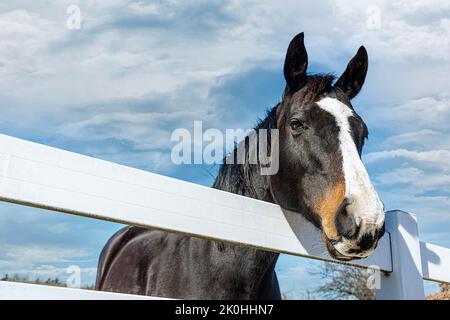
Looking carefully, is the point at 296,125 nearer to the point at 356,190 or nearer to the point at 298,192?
the point at 298,192

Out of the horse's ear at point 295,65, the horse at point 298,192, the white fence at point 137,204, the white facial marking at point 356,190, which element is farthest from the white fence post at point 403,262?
the horse's ear at point 295,65

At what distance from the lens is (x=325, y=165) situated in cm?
262

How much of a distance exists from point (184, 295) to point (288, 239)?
2.78ft

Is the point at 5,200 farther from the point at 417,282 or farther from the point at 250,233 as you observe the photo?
the point at 417,282

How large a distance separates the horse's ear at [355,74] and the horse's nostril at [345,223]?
133 cm

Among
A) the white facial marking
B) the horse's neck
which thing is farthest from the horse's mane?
the white facial marking

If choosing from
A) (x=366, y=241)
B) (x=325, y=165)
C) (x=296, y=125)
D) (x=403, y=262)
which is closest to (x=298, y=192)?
(x=325, y=165)

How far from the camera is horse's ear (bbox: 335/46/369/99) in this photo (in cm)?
346

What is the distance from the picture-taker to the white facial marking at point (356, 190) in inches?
87.1

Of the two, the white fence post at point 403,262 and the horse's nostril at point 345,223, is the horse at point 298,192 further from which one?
the white fence post at point 403,262
